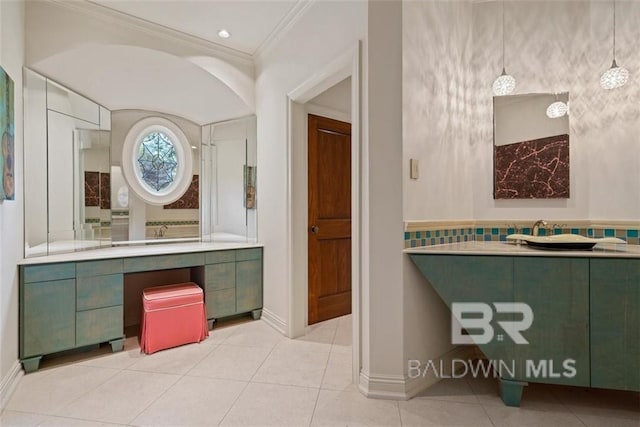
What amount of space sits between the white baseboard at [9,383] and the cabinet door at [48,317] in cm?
9

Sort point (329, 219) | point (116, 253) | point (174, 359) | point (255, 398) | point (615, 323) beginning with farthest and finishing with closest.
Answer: point (329, 219), point (116, 253), point (174, 359), point (255, 398), point (615, 323)

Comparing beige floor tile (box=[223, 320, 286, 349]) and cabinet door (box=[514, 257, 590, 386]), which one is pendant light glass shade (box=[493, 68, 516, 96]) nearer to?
cabinet door (box=[514, 257, 590, 386])

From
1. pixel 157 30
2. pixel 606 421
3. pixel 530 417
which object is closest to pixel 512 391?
pixel 530 417

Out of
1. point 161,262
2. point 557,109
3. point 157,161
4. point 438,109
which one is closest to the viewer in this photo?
point 438,109

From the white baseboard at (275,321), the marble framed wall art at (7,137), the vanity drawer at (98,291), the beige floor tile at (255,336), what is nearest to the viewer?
the marble framed wall art at (7,137)

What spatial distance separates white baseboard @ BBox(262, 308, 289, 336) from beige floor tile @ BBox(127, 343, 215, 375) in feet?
1.96

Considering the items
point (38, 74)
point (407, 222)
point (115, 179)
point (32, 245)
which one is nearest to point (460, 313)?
point (407, 222)

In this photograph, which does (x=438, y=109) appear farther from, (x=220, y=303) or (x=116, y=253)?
(x=116, y=253)

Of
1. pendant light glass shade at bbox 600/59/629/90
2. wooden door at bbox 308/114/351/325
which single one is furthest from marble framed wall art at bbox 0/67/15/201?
pendant light glass shade at bbox 600/59/629/90

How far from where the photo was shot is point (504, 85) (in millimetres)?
2094

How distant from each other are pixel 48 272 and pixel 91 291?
289 mm

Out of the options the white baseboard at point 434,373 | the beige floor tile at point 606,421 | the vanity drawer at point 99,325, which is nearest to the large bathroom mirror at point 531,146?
the white baseboard at point 434,373

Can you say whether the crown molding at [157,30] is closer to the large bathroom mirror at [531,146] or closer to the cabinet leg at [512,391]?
the large bathroom mirror at [531,146]

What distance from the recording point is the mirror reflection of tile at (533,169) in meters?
2.04
